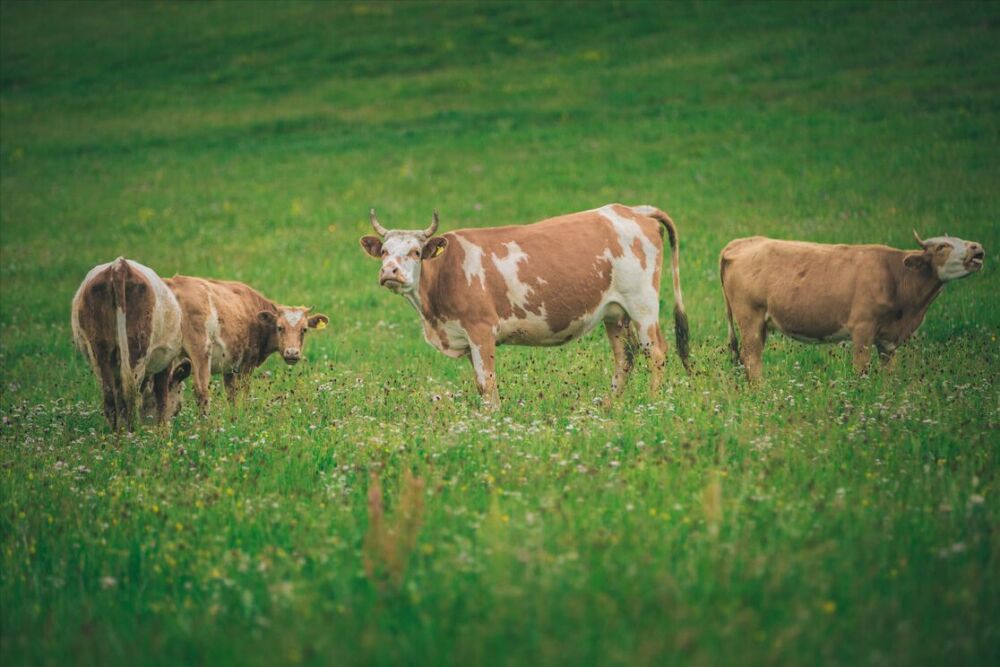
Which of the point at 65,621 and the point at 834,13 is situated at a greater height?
the point at 834,13

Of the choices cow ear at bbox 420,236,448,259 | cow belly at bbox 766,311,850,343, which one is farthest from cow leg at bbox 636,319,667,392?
cow ear at bbox 420,236,448,259

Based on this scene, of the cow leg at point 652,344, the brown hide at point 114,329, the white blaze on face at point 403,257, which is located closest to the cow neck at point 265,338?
the brown hide at point 114,329

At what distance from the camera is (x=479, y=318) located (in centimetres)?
1098

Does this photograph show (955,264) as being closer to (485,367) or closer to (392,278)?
(485,367)

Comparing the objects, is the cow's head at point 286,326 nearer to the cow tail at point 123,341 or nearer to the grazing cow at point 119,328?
the grazing cow at point 119,328

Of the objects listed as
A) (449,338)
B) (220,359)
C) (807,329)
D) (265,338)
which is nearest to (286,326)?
(265,338)

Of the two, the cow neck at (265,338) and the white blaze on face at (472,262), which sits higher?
the white blaze on face at (472,262)

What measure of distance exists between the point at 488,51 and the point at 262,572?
120ft

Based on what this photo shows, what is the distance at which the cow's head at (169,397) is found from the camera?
11492 millimetres

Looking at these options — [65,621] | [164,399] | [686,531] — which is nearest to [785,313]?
[686,531]

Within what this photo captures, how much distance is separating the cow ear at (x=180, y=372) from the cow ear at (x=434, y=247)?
A: 10.7 ft

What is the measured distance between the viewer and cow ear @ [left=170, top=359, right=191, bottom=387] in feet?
39.1

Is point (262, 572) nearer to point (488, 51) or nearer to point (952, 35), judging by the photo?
point (952, 35)

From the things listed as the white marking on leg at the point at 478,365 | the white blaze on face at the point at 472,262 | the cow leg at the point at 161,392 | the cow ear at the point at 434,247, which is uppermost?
the cow ear at the point at 434,247
